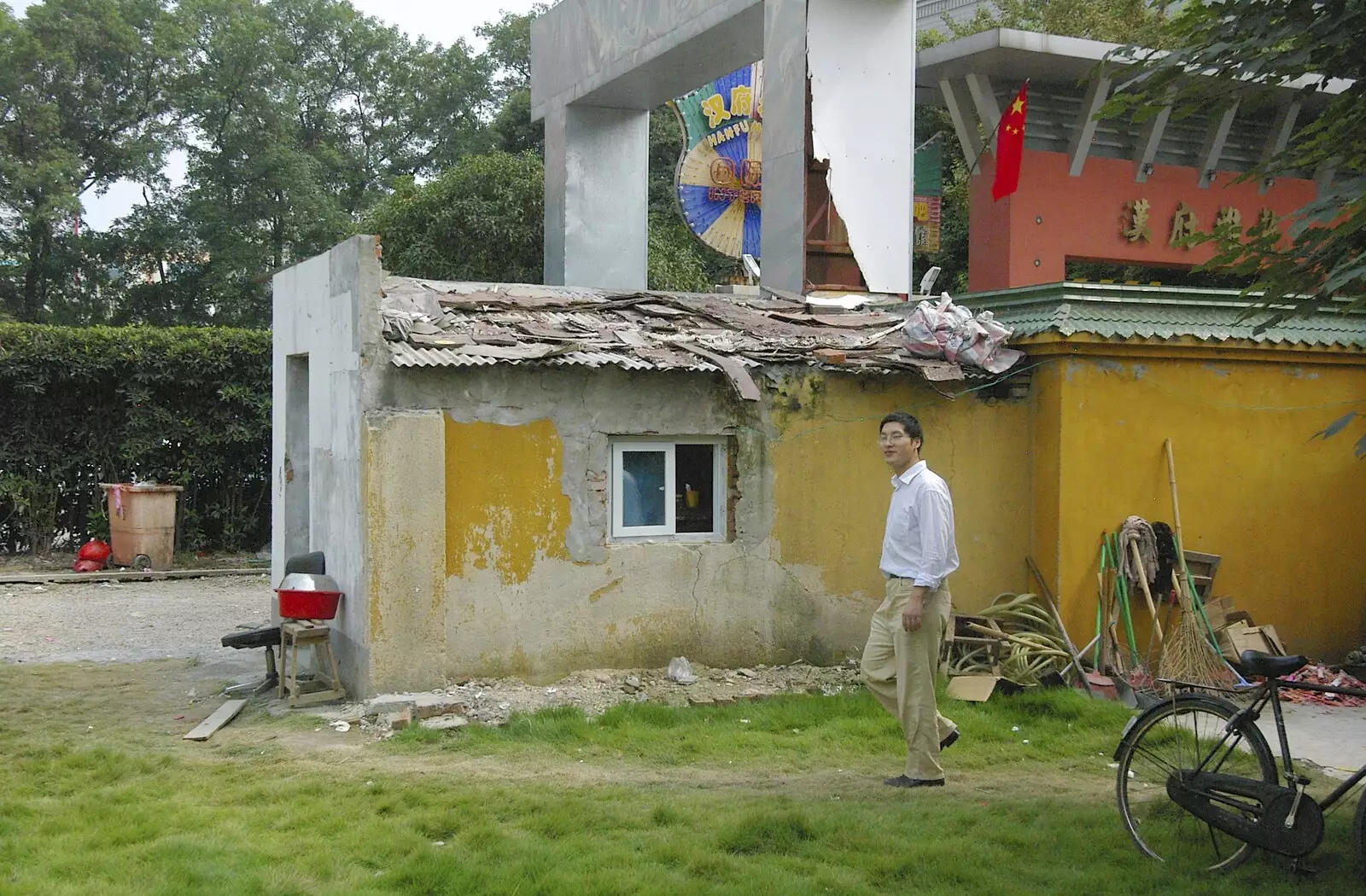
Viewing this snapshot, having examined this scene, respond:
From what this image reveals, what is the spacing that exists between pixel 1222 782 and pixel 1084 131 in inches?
466

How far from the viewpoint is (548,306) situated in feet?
30.6

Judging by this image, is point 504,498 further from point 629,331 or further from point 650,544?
point 629,331

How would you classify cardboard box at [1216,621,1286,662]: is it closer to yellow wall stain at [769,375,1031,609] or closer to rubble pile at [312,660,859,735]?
yellow wall stain at [769,375,1031,609]

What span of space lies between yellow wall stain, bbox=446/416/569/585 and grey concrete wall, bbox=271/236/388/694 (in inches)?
25.4

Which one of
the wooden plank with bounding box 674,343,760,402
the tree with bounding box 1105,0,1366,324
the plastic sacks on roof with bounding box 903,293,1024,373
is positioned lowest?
the wooden plank with bounding box 674,343,760,402

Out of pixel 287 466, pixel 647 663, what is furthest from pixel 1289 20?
pixel 287 466

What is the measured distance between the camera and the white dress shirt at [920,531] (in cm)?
631

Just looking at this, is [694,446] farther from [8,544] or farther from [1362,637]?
[8,544]

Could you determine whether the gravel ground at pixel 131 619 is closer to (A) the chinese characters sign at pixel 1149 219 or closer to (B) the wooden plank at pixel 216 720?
(B) the wooden plank at pixel 216 720

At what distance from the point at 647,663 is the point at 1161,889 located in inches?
174

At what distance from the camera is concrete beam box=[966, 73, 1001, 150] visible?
50.2 ft

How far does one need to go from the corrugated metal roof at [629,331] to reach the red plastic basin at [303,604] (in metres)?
1.69

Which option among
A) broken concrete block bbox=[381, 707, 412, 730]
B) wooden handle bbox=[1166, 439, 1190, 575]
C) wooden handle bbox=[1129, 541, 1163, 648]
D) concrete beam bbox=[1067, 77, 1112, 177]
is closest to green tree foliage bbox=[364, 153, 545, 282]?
concrete beam bbox=[1067, 77, 1112, 177]

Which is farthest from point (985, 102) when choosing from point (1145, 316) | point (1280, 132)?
point (1145, 316)
